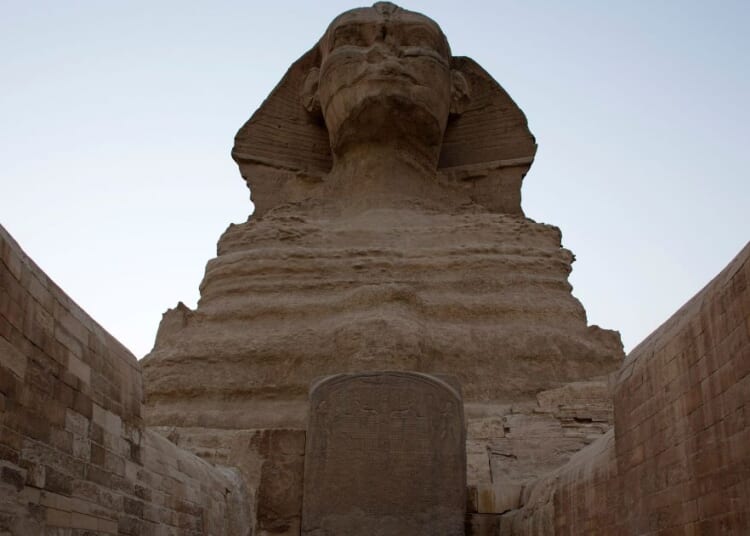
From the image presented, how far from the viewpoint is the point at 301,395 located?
833 centimetres

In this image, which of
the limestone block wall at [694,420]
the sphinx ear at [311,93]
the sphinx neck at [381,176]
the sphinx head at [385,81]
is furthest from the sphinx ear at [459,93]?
the limestone block wall at [694,420]

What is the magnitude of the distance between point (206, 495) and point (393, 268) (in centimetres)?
389

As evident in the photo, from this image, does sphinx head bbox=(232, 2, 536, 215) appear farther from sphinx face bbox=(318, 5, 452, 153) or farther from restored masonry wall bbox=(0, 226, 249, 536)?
restored masonry wall bbox=(0, 226, 249, 536)

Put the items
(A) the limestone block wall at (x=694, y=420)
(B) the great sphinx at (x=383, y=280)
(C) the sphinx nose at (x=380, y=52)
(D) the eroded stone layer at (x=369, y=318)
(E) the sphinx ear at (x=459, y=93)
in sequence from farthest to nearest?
(E) the sphinx ear at (x=459, y=93) → (C) the sphinx nose at (x=380, y=52) → (D) the eroded stone layer at (x=369, y=318) → (B) the great sphinx at (x=383, y=280) → (A) the limestone block wall at (x=694, y=420)

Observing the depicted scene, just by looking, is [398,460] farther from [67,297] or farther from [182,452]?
[67,297]

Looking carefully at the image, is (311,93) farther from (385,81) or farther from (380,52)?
(385,81)

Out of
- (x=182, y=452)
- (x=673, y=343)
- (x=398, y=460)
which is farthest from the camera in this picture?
(x=398, y=460)

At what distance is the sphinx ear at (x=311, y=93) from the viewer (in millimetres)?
11633

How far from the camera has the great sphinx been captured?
7.77m

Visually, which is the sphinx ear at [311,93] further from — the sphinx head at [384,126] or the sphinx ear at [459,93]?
the sphinx ear at [459,93]

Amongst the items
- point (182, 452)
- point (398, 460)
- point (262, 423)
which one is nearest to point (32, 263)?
point (182, 452)

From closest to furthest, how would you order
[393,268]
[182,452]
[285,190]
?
[182,452]
[393,268]
[285,190]

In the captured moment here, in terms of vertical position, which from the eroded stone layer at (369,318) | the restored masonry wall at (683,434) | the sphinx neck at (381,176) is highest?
the sphinx neck at (381,176)

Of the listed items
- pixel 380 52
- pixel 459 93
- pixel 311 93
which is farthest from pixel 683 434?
A: pixel 311 93
